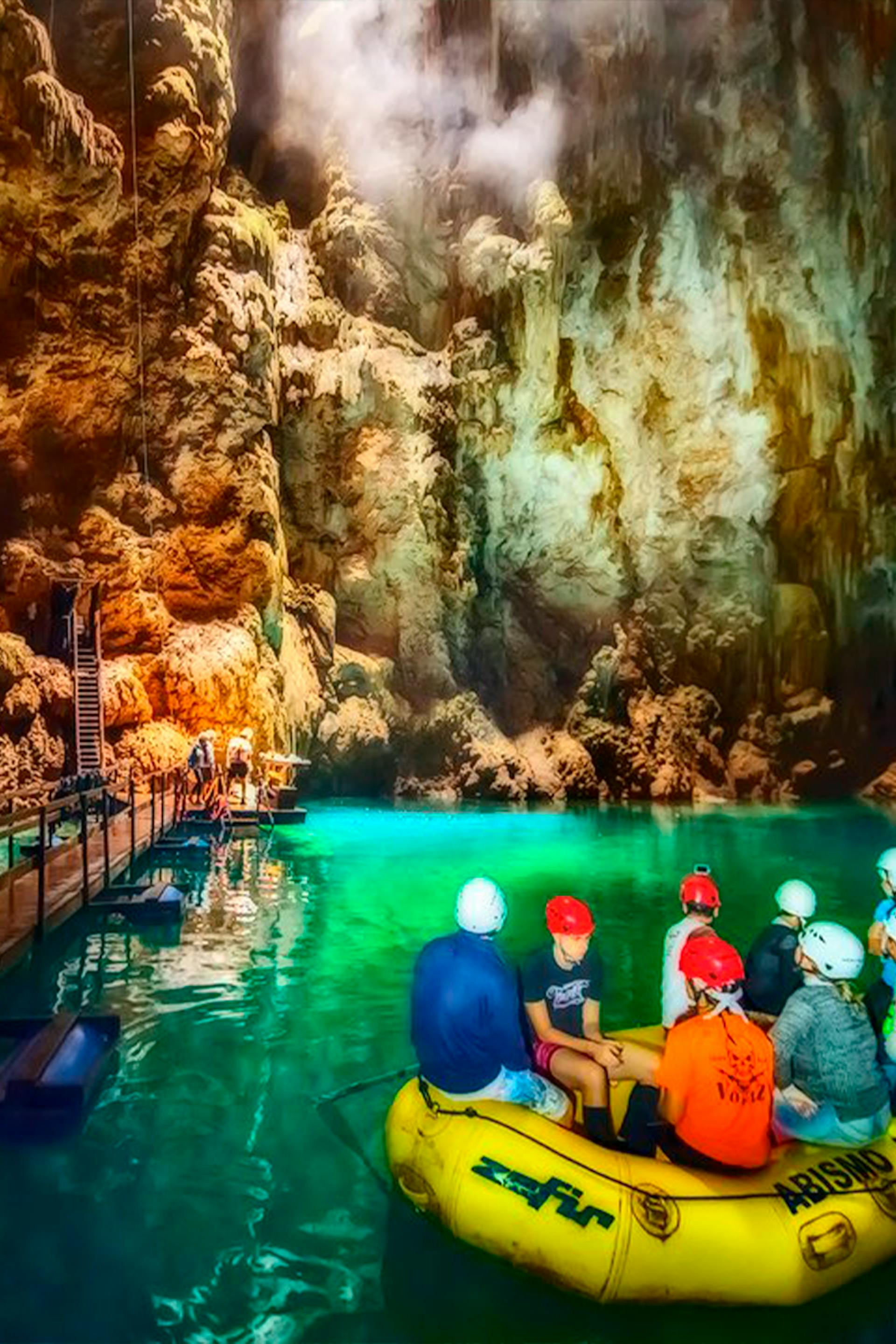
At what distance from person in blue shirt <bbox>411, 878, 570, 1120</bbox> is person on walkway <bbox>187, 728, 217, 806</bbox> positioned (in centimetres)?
1508

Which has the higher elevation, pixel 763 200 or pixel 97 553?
pixel 763 200

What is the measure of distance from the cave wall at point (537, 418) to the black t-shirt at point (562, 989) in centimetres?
1877

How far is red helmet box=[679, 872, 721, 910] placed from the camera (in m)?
6.11

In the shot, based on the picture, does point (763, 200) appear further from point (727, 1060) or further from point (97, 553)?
point (727, 1060)

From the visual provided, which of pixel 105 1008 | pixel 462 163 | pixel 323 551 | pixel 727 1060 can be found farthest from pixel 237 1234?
pixel 462 163

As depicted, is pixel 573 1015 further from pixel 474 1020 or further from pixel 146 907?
pixel 146 907

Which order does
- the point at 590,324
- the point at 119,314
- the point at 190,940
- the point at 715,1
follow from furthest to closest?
the point at 590,324 < the point at 715,1 < the point at 119,314 < the point at 190,940

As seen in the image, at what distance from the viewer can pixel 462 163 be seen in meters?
30.7

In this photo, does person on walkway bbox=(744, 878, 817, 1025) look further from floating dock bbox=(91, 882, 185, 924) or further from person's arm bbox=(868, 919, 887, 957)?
floating dock bbox=(91, 882, 185, 924)

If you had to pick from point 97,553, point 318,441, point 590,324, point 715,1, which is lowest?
point 97,553

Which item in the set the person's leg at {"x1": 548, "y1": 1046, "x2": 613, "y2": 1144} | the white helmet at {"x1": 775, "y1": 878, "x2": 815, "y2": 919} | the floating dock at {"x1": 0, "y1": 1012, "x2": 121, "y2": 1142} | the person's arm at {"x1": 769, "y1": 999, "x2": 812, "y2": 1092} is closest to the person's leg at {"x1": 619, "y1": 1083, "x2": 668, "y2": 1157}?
the person's leg at {"x1": 548, "y1": 1046, "x2": 613, "y2": 1144}

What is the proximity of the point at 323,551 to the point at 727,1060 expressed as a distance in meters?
26.1

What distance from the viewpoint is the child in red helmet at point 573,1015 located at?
5039mm

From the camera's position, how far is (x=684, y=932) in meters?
5.96
